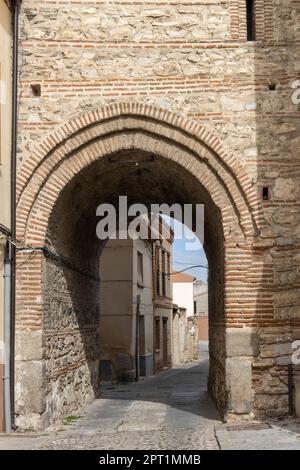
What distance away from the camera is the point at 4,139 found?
8.73 meters

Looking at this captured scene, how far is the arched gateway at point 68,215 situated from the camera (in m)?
8.73

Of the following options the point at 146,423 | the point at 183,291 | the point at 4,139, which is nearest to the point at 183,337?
the point at 183,291

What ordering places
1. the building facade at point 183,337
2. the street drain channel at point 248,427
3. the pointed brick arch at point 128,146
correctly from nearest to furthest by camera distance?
the street drain channel at point 248,427
the pointed brick arch at point 128,146
the building facade at point 183,337

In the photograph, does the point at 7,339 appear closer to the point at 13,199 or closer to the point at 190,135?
the point at 13,199

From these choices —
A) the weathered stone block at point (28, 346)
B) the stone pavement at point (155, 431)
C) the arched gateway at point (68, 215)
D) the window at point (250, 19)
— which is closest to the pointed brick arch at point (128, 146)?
the arched gateway at point (68, 215)

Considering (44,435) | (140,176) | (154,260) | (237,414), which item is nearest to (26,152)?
(140,176)

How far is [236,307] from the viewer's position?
8.86 meters

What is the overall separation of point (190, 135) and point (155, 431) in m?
4.14

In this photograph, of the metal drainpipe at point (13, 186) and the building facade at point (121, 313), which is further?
the building facade at point (121, 313)

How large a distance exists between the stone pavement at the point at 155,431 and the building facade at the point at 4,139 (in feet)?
3.26

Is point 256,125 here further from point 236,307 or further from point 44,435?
point 44,435

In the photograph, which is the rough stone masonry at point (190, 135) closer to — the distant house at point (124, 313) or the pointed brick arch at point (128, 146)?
the pointed brick arch at point (128, 146)

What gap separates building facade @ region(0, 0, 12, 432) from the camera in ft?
27.7

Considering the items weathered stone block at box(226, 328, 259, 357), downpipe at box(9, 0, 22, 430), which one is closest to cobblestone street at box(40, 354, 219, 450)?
downpipe at box(9, 0, 22, 430)
